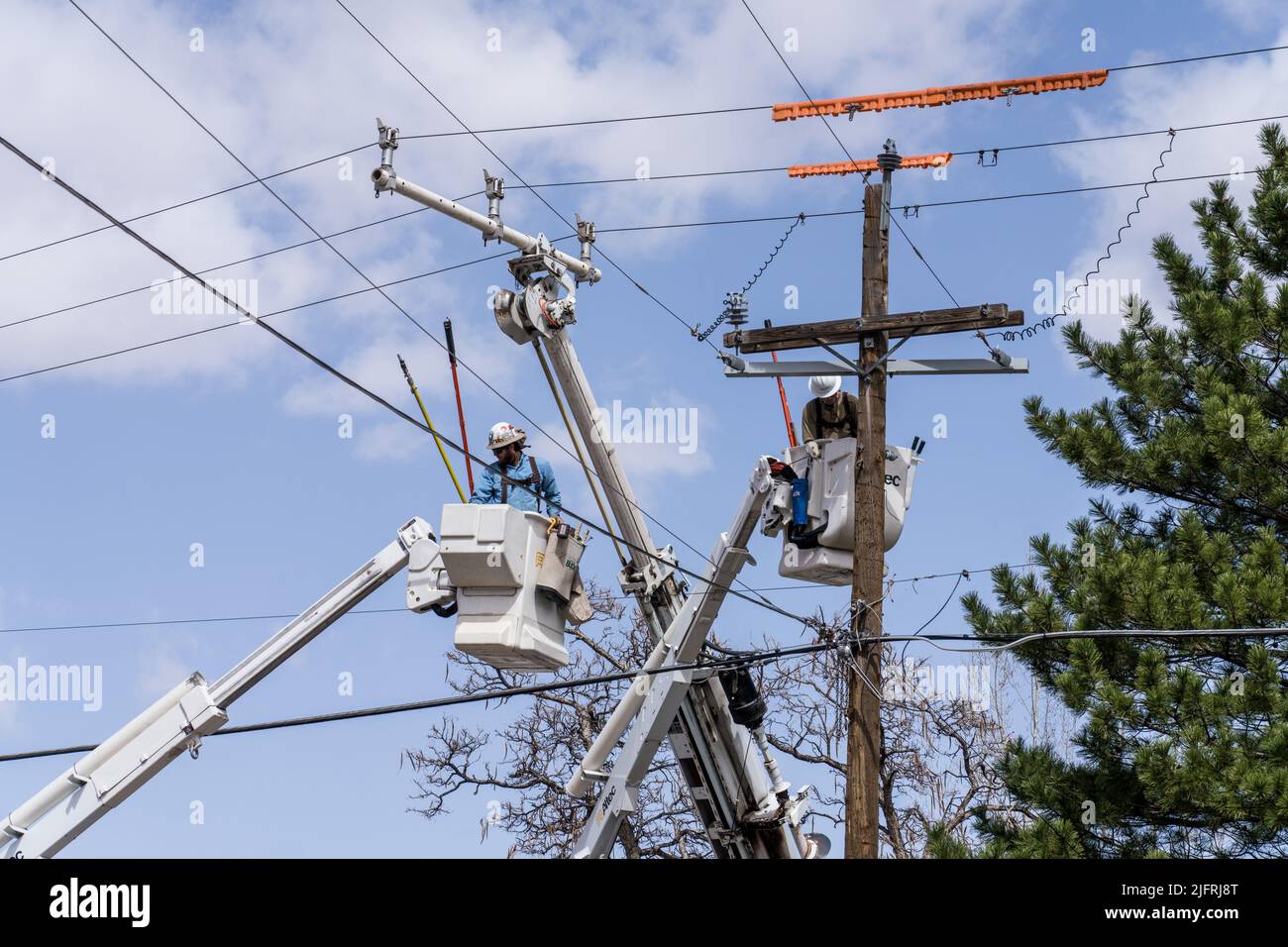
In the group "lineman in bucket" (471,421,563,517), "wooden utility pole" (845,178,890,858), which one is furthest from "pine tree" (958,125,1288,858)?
"lineman in bucket" (471,421,563,517)

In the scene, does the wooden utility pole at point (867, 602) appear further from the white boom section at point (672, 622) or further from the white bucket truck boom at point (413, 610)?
the white bucket truck boom at point (413, 610)

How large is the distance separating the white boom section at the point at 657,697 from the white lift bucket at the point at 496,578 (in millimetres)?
1830

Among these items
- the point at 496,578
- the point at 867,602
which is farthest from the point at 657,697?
the point at 496,578

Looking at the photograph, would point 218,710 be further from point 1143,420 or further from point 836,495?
point 1143,420

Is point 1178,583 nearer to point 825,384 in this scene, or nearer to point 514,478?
point 825,384

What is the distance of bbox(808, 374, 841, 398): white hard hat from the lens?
14.9 meters

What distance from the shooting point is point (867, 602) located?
1406 cm

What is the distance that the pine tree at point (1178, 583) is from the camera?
47.6 ft

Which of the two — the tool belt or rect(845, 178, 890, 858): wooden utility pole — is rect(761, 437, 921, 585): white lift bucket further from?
the tool belt

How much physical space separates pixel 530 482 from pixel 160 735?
363cm

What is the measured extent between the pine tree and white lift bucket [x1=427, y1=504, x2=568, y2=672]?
4.65 m

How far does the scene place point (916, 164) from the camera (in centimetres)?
1596
